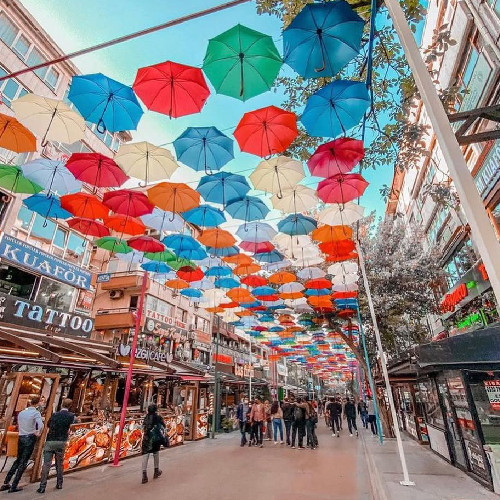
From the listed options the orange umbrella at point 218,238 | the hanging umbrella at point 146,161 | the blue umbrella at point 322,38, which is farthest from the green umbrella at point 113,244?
the blue umbrella at point 322,38

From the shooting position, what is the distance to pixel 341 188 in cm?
697

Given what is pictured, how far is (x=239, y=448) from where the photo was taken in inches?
475

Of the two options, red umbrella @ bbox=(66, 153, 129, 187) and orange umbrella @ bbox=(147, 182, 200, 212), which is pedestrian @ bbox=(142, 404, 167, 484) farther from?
red umbrella @ bbox=(66, 153, 129, 187)

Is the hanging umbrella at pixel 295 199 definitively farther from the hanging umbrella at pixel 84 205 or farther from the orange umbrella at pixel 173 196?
the hanging umbrella at pixel 84 205

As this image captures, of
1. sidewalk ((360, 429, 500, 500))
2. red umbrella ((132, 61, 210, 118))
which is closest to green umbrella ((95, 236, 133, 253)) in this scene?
red umbrella ((132, 61, 210, 118))

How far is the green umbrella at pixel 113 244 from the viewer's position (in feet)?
33.0

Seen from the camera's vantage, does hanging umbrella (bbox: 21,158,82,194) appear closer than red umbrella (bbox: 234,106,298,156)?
No

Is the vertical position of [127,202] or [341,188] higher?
[127,202]

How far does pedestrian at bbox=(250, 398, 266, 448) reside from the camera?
41.5 feet

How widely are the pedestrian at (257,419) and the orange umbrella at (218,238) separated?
7234 mm

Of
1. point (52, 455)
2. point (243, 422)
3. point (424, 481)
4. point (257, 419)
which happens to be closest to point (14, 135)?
point (52, 455)

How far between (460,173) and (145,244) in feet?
29.3

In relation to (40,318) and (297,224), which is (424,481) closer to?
(297,224)

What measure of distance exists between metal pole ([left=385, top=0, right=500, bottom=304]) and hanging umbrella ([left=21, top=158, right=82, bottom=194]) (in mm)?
7144
